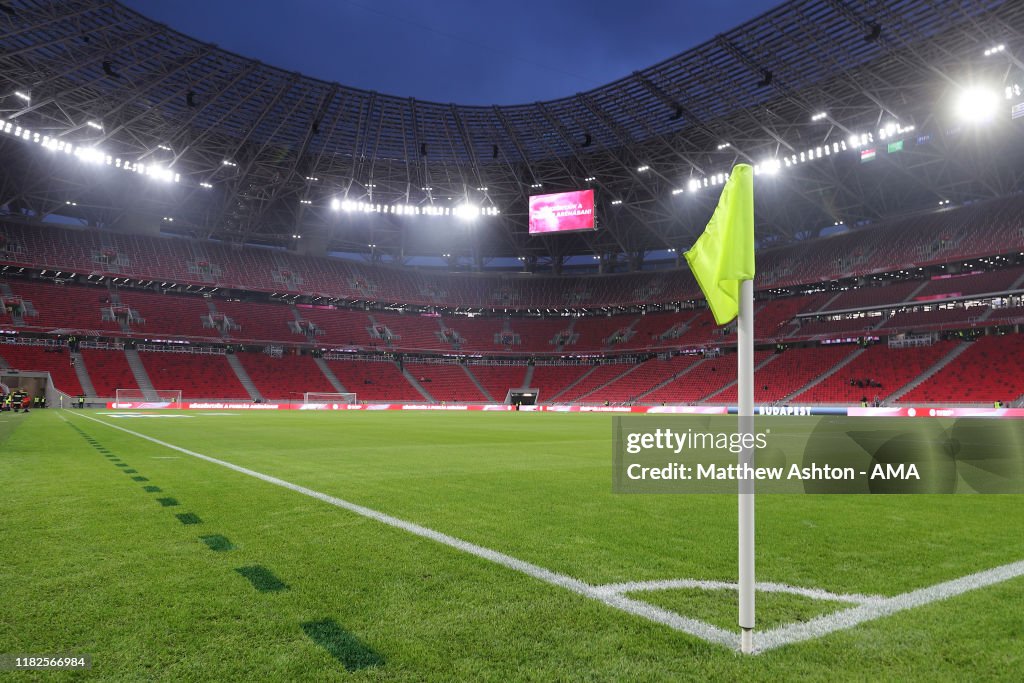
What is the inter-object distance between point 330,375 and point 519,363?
23.3 metres

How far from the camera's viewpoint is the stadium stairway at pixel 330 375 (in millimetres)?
57944

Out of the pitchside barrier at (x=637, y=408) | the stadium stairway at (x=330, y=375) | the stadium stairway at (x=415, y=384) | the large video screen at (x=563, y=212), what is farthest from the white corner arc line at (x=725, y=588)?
the stadium stairway at (x=415, y=384)

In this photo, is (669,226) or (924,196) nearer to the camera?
(924,196)

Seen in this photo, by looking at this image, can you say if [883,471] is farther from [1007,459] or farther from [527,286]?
[527,286]

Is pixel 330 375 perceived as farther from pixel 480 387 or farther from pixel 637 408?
pixel 637 408

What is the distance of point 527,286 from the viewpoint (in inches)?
3031

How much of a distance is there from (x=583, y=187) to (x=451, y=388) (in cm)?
2557

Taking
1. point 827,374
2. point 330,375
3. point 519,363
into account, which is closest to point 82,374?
point 330,375

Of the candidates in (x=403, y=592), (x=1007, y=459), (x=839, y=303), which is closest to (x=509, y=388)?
(x=839, y=303)

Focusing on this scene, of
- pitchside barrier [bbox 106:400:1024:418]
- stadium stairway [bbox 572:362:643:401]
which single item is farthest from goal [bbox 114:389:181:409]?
stadium stairway [bbox 572:362:643:401]

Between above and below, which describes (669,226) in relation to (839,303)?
above

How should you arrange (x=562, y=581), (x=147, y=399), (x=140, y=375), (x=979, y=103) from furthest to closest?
(x=140, y=375) < (x=147, y=399) < (x=979, y=103) < (x=562, y=581)

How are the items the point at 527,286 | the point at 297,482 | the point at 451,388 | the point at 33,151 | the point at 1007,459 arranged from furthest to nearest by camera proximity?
the point at 527,286
the point at 451,388
the point at 33,151
the point at 1007,459
the point at 297,482

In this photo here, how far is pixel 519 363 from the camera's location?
7250cm
